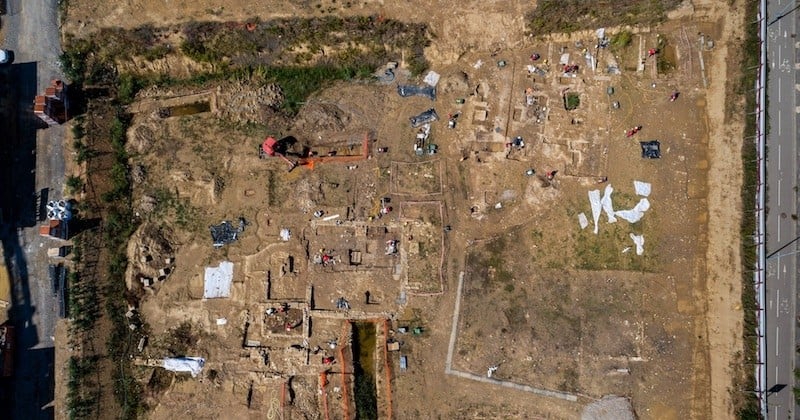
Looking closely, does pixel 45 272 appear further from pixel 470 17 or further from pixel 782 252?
pixel 782 252

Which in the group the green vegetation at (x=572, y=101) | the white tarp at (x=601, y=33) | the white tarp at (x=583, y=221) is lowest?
the white tarp at (x=583, y=221)

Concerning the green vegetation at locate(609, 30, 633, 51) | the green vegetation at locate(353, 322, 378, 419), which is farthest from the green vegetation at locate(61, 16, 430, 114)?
the green vegetation at locate(353, 322, 378, 419)

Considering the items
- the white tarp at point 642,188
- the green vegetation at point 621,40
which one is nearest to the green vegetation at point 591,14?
the green vegetation at point 621,40

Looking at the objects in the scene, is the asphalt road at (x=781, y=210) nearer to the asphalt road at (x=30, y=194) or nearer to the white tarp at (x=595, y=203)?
the white tarp at (x=595, y=203)

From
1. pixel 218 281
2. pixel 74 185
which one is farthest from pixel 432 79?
pixel 74 185

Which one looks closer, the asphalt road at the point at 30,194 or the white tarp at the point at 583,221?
the asphalt road at the point at 30,194
